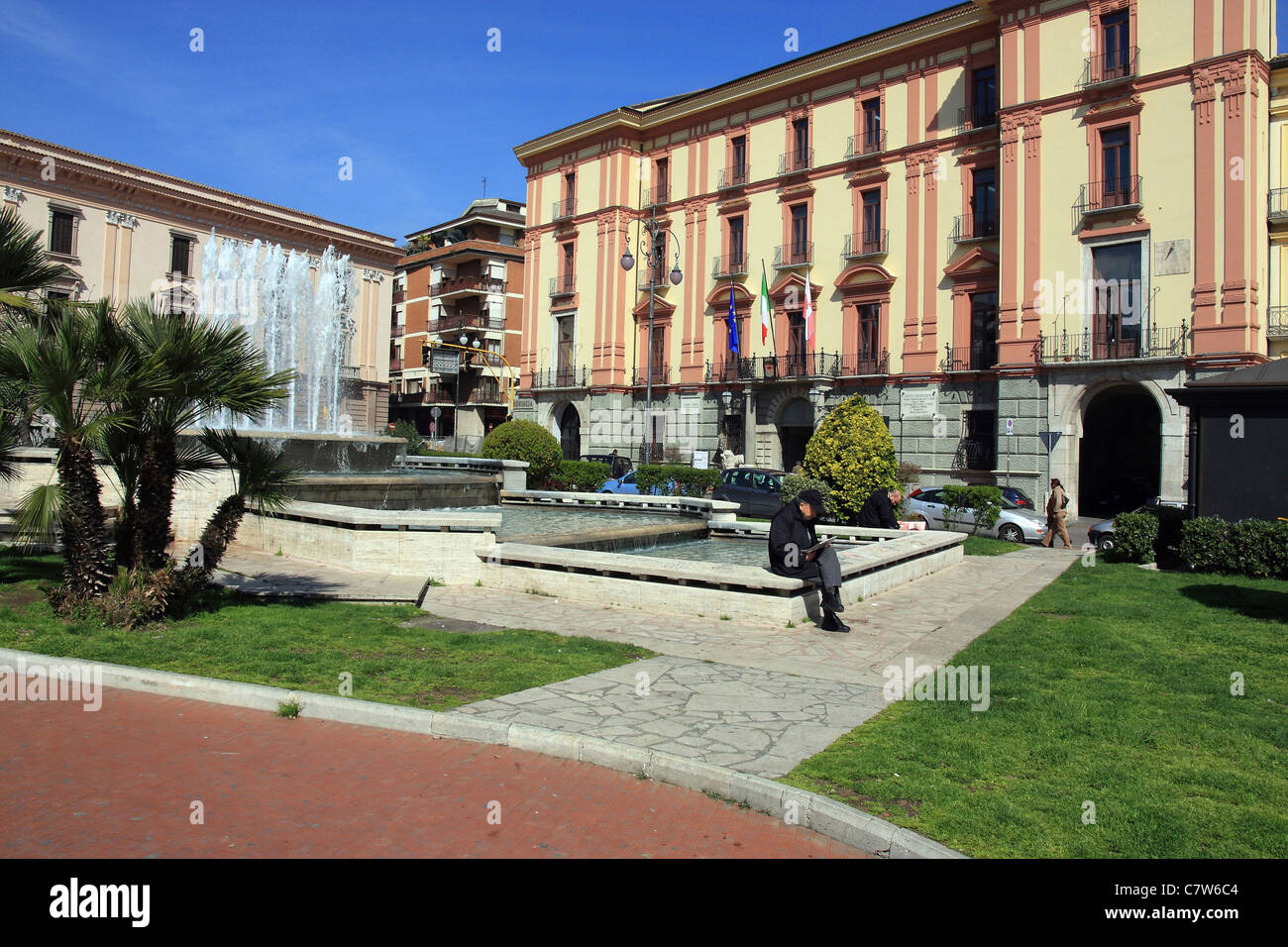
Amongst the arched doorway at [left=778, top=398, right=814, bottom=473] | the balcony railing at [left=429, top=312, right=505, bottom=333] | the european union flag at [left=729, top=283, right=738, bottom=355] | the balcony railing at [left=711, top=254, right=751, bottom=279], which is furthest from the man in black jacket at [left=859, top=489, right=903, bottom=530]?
Answer: the balcony railing at [left=429, top=312, right=505, bottom=333]

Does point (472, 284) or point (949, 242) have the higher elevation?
point (472, 284)

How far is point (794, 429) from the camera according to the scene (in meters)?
38.9

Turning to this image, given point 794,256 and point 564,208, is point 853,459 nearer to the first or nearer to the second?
Answer: point 794,256

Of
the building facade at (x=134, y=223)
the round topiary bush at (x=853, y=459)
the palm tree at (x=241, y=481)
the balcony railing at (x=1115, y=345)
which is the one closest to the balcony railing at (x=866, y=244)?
the balcony railing at (x=1115, y=345)

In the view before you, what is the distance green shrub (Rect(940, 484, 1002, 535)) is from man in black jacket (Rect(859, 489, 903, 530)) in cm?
732

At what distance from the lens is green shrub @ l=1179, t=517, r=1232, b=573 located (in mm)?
13703

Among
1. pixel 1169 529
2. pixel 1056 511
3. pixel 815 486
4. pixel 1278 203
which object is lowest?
pixel 1169 529

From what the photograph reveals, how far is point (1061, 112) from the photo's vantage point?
98.6ft

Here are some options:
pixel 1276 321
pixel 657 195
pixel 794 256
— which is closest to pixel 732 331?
pixel 794 256

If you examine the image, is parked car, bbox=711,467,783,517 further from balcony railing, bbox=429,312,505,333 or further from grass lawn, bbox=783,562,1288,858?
balcony railing, bbox=429,312,505,333

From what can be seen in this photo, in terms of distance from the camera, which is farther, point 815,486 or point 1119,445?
point 1119,445

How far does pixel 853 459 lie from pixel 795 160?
25.1 metres

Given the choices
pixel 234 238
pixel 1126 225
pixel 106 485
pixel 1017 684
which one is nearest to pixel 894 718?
pixel 1017 684

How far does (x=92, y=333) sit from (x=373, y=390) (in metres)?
47.5
